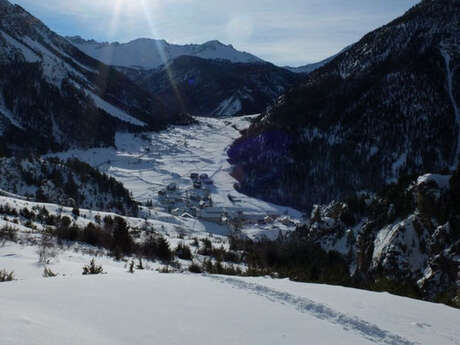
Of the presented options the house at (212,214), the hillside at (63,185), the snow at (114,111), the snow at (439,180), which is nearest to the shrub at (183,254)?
the snow at (439,180)

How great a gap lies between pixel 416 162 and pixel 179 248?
6898cm

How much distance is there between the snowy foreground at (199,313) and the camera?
4.56m

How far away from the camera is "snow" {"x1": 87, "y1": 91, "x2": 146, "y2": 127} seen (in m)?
127

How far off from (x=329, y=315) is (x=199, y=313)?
2502 millimetres

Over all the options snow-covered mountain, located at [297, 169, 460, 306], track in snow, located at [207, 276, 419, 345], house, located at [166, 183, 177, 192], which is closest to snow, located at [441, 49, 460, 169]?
house, located at [166, 183, 177, 192]

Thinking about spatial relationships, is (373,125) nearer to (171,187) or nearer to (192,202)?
(192,202)

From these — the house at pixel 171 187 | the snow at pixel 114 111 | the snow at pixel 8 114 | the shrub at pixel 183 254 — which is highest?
the snow at pixel 114 111

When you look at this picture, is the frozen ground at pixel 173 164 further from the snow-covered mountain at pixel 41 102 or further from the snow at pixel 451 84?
the snow at pixel 451 84

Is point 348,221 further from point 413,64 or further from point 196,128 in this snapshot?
point 196,128

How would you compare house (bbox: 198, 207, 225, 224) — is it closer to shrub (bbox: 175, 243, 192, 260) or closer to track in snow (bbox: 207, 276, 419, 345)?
shrub (bbox: 175, 243, 192, 260)

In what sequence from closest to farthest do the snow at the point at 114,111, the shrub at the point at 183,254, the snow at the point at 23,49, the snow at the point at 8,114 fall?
the shrub at the point at 183,254 < the snow at the point at 8,114 < the snow at the point at 23,49 < the snow at the point at 114,111

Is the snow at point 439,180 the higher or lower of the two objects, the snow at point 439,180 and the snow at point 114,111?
the lower

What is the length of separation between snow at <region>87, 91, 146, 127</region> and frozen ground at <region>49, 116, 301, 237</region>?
1067 cm

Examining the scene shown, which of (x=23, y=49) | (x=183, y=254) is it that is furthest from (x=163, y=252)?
(x=23, y=49)
